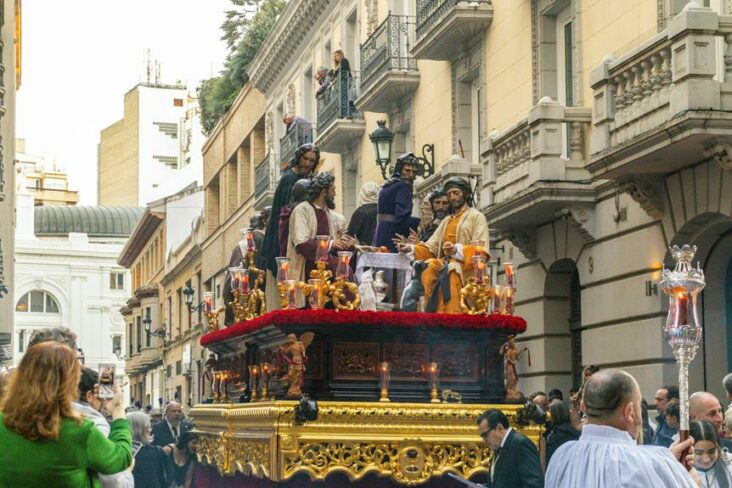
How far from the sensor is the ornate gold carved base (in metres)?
10.2

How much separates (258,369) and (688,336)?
5533 mm

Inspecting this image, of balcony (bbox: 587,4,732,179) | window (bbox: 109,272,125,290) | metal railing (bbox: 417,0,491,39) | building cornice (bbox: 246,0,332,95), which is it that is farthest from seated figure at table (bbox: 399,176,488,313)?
window (bbox: 109,272,125,290)

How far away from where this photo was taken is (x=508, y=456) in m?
9.58

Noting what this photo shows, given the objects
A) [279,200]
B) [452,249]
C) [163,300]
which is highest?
[163,300]

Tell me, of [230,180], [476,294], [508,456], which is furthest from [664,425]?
[230,180]

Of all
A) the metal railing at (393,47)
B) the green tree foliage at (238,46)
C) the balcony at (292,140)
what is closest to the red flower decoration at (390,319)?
the metal railing at (393,47)

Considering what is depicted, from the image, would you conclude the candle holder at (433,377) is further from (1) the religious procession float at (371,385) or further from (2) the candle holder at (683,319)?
(2) the candle holder at (683,319)

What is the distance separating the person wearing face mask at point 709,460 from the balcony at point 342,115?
77.5ft

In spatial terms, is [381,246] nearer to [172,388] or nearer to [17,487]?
[17,487]

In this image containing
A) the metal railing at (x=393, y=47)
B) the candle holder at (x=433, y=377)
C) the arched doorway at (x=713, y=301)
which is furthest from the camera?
the metal railing at (x=393, y=47)

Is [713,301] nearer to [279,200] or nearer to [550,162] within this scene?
[550,162]

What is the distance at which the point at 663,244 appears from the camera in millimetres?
17219

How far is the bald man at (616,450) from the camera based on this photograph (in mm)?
5926

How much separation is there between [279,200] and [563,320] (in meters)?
9.41
